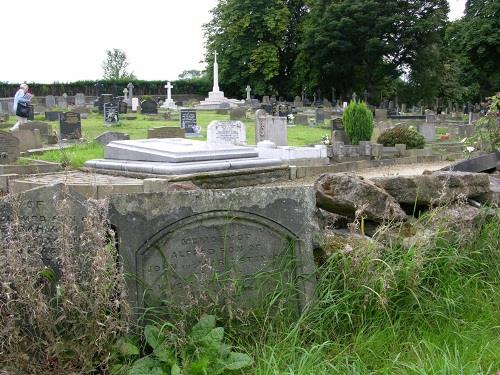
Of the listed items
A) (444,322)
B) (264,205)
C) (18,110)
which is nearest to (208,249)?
(264,205)

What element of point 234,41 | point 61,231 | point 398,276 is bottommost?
point 398,276

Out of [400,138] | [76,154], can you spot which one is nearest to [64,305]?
[76,154]

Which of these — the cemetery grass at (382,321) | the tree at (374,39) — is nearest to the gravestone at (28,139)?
the cemetery grass at (382,321)

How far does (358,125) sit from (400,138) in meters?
1.35

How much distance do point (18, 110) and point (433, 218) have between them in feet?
71.0

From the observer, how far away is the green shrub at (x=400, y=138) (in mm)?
17312

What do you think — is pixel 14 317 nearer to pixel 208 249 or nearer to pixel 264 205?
pixel 208 249

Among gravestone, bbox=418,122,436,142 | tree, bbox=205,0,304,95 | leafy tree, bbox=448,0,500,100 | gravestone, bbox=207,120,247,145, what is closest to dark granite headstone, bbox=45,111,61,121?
gravestone, bbox=207,120,247,145

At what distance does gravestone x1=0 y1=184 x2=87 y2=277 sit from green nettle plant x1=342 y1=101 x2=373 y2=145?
47.6 ft

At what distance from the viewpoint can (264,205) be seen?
3.62 m

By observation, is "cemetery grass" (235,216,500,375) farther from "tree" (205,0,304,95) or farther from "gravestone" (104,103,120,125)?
"tree" (205,0,304,95)

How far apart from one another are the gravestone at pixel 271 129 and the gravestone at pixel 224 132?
119 centimetres

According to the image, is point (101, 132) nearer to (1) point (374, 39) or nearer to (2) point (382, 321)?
(2) point (382, 321)

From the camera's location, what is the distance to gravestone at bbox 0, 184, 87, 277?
327 centimetres
